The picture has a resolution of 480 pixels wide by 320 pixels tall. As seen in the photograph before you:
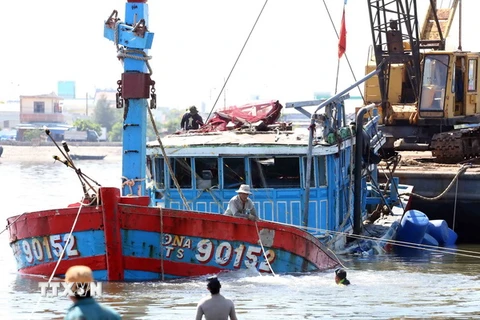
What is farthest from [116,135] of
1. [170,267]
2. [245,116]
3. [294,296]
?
[294,296]

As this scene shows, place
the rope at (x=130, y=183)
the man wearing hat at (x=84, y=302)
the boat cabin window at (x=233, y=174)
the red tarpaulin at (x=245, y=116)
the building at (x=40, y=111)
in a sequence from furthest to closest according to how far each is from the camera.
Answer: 1. the building at (x=40, y=111)
2. the red tarpaulin at (x=245, y=116)
3. the boat cabin window at (x=233, y=174)
4. the rope at (x=130, y=183)
5. the man wearing hat at (x=84, y=302)

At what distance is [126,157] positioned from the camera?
59.1 feet

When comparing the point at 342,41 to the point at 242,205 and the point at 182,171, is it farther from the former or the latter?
the point at 242,205

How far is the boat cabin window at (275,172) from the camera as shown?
65.4 ft

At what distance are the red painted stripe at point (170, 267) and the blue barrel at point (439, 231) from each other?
971 cm

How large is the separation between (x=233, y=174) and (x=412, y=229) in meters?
6.33

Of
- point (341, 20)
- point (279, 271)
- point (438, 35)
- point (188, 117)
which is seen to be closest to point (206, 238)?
point (279, 271)

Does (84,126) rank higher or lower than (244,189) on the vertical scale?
lower

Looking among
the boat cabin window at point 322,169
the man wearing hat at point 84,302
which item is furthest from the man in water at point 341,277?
the man wearing hat at point 84,302

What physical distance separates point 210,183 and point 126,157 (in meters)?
2.42

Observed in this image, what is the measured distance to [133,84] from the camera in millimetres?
17828

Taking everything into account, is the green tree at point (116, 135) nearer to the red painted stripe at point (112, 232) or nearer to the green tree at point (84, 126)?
the green tree at point (84, 126)

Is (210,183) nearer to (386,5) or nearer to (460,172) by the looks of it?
(460,172)

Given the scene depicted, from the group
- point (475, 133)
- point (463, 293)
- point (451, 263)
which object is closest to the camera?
point (463, 293)
